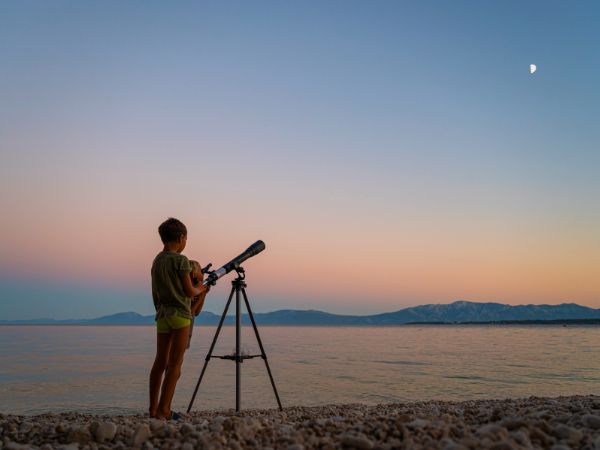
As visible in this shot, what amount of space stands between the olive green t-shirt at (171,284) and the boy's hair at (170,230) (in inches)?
7.5

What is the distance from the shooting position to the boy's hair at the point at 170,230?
5375 millimetres

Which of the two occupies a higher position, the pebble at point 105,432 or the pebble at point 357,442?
the pebble at point 357,442

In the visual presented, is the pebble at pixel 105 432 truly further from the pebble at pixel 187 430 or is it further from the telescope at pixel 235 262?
the telescope at pixel 235 262

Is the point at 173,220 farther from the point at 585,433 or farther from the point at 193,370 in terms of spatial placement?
the point at 193,370

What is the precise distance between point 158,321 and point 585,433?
3.89 meters

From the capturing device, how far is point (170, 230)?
5.38 meters

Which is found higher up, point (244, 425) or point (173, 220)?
point (173, 220)

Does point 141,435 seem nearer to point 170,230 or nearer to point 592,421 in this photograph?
point 170,230

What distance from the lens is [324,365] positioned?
65.7 feet

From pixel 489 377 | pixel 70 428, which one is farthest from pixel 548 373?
pixel 70 428

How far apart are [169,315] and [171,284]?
32cm

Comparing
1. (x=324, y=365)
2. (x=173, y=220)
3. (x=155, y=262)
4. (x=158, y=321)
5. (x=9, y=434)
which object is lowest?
(x=324, y=365)

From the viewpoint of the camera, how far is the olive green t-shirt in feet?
17.1

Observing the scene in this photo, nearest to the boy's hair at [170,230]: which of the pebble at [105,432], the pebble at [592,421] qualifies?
the pebble at [105,432]
